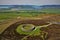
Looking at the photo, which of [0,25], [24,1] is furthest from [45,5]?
[0,25]

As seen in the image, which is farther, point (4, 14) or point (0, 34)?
point (4, 14)

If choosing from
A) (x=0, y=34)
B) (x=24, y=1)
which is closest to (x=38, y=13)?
(x=24, y=1)

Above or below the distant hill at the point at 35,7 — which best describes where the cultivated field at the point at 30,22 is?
below

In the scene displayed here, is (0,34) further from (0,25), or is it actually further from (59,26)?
(59,26)

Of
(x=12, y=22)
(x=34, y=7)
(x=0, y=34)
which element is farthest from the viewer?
(x=34, y=7)

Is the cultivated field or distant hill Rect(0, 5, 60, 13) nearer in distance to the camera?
the cultivated field

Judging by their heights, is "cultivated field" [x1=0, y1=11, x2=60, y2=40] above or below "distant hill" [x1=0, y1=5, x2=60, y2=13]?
below

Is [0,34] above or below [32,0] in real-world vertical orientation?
below

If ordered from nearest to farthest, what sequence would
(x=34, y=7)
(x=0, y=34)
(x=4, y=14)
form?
1. (x=0, y=34)
2. (x=4, y=14)
3. (x=34, y=7)

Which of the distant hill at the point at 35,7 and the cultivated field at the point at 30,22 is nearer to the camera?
the cultivated field at the point at 30,22

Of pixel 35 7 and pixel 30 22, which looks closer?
pixel 30 22
